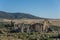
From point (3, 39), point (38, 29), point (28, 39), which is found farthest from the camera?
point (38, 29)

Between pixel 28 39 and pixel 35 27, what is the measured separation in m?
15.4

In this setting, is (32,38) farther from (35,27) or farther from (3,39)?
(35,27)

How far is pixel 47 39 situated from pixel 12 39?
4123 mm

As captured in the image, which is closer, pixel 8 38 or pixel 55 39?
pixel 8 38

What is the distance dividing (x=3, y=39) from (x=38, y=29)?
54.9ft

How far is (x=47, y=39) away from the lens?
29.6 meters

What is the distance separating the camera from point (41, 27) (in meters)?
45.2

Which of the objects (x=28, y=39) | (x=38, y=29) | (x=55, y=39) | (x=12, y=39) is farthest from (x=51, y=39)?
(x=38, y=29)

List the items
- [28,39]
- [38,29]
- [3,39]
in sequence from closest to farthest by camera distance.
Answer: [3,39] < [28,39] < [38,29]

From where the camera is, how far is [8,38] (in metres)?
27.9

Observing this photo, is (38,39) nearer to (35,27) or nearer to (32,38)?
(32,38)

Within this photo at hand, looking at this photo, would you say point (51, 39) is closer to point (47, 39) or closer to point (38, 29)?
point (47, 39)

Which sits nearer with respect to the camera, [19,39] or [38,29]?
[19,39]

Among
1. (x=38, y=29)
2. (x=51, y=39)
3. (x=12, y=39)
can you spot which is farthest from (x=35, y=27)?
(x=12, y=39)
